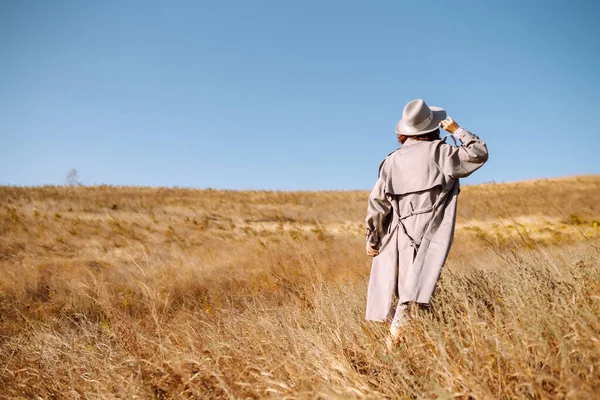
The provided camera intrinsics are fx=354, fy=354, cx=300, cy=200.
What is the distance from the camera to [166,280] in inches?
276

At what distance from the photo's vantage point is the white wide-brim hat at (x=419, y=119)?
107 inches

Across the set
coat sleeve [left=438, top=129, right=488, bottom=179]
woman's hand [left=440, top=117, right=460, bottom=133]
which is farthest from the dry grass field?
woman's hand [left=440, top=117, right=460, bottom=133]

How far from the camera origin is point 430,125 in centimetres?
272

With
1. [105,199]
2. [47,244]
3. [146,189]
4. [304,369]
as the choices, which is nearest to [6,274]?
[47,244]

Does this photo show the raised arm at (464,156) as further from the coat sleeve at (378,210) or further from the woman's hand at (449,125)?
the coat sleeve at (378,210)

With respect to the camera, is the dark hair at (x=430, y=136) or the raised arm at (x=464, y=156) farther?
the dark hair at (x=430, y=136)

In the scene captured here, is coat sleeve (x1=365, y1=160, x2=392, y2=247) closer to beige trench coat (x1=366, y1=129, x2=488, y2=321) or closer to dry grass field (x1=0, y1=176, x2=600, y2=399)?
beige trench coat (x1=366, y1=129, x2=488, y2=321)

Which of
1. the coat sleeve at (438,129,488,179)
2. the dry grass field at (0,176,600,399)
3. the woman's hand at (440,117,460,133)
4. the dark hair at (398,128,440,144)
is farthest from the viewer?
the dark hair at (398,128,440,144)

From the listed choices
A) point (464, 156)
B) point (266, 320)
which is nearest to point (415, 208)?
point (464, 156)

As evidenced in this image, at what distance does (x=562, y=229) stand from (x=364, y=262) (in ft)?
43.5

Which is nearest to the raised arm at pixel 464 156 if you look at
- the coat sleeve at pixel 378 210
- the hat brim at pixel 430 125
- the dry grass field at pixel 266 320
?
the hat brim at pixel 430 125

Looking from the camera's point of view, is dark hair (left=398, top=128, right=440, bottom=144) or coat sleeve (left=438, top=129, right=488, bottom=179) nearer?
coat sleeve (left=438, top=129, right=488, bottom=179)

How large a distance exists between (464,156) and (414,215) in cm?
55

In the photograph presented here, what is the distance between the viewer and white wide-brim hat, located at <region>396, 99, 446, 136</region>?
2.71 meters
